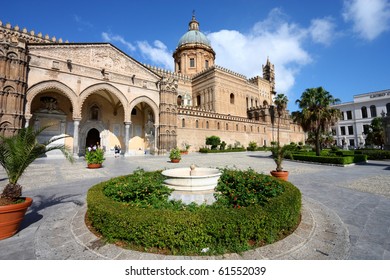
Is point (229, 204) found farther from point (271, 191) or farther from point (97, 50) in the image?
point (97, 50)

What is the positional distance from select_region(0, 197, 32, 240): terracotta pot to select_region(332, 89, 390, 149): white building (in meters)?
54.3

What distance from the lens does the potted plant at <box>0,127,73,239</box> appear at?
11.6ft

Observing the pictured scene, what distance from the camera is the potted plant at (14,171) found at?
3.55m

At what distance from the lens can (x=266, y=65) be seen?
2227 inches

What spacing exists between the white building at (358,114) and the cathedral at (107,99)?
Result: 78.8 ft

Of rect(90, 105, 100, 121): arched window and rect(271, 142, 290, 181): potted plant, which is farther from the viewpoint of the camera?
rect(90, 105, 100, 121): arched window

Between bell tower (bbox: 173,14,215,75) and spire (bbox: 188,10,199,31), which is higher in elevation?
spire (bbox: 188,10,199,31)

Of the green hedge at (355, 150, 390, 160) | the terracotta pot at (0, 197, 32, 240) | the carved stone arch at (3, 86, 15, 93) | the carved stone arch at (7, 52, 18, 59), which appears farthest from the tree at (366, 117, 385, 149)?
the carved stone arch at (7, 52, 18, 59)

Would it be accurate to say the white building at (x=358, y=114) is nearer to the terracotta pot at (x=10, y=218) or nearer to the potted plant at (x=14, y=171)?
the potted plant at (x=14, y=171)

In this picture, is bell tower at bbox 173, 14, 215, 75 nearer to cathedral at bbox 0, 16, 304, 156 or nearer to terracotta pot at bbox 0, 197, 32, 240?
cathedral at bbox 0, 16, 304, 156

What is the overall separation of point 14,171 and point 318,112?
23720 millimetres

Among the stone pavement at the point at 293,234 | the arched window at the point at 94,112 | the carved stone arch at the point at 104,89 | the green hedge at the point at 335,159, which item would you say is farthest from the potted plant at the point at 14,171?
the arched window at the point at 94,112
